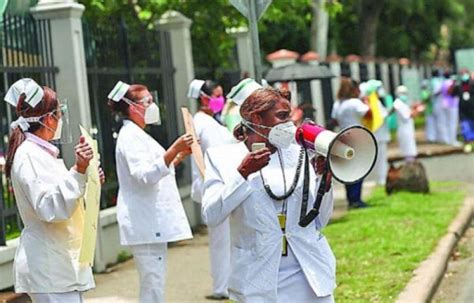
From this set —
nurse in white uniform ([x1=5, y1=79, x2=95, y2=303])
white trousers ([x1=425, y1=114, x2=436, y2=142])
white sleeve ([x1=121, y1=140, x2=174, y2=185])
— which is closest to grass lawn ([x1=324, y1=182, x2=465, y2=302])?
Answer: white sleeve ([x1=121, y1=140, x2=174, y2=185])

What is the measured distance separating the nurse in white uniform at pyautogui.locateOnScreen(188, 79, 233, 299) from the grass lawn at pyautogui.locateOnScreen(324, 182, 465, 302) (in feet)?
3.31

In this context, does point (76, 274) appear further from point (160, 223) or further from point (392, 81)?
point (392, 81)

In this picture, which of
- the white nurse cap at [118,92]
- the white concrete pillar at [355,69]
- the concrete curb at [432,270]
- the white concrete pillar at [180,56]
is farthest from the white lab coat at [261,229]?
the white concrete pillar at [355,69]

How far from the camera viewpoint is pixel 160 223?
26.9 ft

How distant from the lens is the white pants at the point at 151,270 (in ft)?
26.4

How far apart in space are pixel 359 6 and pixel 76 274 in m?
32.4

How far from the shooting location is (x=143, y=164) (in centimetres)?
815

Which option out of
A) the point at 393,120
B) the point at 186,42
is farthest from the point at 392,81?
the point at 186,42

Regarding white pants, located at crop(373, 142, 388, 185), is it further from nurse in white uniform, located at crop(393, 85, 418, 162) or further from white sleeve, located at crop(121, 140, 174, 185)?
white sleeve, located at crop(121, 140, 174, 185)

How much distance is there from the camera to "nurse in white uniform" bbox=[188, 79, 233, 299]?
10.0 m

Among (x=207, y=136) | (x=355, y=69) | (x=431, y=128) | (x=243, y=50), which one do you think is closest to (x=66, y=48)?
(x=207, y=136)

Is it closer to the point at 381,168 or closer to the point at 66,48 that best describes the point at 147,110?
the point at 66,48

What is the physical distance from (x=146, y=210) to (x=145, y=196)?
0.32 ft

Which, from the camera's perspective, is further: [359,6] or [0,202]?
[359,6]
